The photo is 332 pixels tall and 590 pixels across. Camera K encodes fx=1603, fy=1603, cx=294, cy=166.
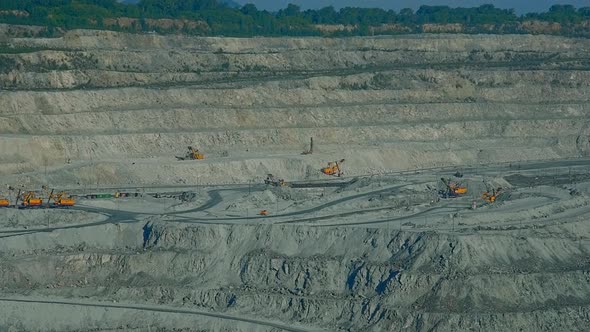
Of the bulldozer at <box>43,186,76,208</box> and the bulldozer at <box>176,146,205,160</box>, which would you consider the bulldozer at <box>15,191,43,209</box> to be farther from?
the bulldozer at <box>176,146,205,160</box>

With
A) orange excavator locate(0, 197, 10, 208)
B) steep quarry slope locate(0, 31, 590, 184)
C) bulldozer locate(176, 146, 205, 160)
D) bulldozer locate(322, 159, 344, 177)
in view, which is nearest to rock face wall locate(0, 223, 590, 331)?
orange excavator locate(0, 197, 10, 208)

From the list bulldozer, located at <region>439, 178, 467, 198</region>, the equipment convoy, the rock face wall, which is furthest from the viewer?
bulldozer, located at <region>439, 178, 467, 198</region>

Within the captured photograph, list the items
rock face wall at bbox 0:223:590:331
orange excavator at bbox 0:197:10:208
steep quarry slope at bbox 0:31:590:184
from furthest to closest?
steep quarry slope at bbox 0:31:590:184, orange excavator at bbox 0:197:10:208, rock face wall at bbox 0:223:590:331

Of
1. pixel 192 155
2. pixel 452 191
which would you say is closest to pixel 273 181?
pixel 192 155

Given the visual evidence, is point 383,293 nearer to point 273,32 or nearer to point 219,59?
point 219,59

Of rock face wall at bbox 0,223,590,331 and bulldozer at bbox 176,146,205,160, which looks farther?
bulldozer at bbox 176,146,205,160

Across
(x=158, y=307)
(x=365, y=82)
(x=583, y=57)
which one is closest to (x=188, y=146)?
(x=365, y=82)

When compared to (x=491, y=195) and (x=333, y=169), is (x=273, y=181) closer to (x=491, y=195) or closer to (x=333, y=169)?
(x=333, y=169)

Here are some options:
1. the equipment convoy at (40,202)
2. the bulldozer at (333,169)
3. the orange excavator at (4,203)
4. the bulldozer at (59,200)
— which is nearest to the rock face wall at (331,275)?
the bulldozer at (59,200)
